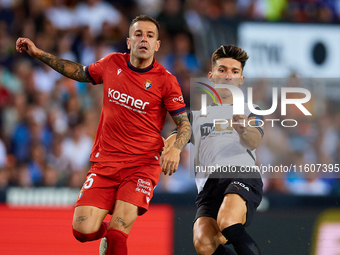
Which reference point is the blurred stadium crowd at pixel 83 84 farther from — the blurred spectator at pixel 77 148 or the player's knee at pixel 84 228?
the player's knee at pixel 84 228

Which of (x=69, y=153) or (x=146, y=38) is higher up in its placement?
(x=146, y=38)

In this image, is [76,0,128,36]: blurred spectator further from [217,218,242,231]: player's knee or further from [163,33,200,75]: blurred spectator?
[217,218,242,231]: player's knee

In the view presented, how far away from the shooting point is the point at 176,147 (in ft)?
13.7

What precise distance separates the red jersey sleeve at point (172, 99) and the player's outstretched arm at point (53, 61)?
0.81 meters

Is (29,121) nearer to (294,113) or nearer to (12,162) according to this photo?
(12,162)

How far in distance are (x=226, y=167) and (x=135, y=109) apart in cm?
103

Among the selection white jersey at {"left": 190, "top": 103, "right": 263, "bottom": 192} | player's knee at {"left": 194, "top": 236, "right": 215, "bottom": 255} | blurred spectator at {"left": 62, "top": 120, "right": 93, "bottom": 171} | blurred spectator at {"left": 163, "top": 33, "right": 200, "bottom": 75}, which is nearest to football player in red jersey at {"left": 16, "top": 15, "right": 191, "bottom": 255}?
white jersey at {"left": 190, "top": 103, "right": 263, "bottom": 192}

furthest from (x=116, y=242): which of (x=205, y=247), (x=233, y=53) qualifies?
(x=233, y=53)

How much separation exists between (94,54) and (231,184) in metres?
5.20

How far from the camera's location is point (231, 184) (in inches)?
173

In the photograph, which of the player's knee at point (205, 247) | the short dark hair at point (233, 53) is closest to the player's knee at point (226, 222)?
the player's knee at point (205, 247)

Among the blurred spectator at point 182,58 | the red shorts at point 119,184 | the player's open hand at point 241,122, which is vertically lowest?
the red shorts at point 119,184

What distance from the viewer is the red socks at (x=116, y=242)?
4117 mm

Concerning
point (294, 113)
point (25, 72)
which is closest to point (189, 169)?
point (294, 113)
